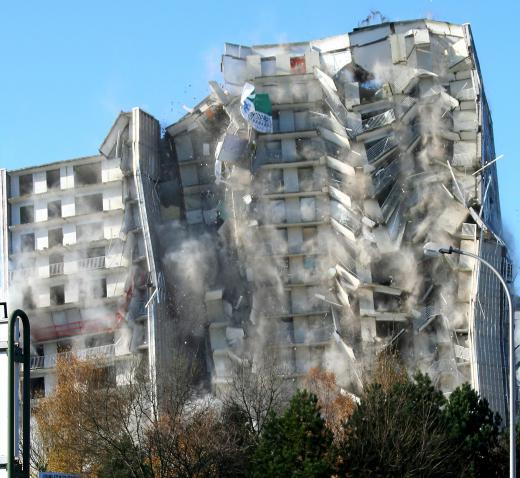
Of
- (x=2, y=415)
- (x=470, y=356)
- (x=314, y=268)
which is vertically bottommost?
(x=2, y=415)

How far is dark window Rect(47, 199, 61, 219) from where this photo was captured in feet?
253

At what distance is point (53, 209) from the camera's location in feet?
254

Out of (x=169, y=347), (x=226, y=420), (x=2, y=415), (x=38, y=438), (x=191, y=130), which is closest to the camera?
(x=2, y=415)

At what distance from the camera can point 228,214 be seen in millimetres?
73562

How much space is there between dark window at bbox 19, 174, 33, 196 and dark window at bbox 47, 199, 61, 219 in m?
1.75

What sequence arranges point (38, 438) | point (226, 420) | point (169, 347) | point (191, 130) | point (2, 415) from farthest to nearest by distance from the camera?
point (191, 130) → point (169, 347) → point (38, 438) → point (226, 420) → point (2, 415)

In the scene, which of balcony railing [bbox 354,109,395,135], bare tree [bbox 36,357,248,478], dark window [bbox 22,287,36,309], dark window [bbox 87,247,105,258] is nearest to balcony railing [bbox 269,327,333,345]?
bare tree [bbox 36,357,248,478]

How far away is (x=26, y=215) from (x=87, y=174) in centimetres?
462

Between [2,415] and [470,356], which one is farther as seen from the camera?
[470,356]

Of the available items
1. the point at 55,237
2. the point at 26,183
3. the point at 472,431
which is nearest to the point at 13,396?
the point at 472,431

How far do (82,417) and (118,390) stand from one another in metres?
2.11

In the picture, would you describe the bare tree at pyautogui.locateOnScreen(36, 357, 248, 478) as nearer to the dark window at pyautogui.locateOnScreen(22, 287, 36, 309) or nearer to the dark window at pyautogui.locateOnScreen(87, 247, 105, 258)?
the dark window at pyautogui.locateOnScreen(22, 287, 36, 309)

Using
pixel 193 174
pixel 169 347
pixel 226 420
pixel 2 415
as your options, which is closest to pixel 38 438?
pixel 169 347

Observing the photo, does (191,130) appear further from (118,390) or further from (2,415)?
(2,415)
